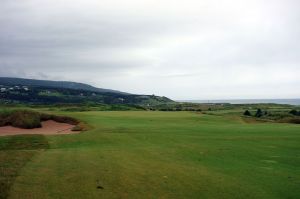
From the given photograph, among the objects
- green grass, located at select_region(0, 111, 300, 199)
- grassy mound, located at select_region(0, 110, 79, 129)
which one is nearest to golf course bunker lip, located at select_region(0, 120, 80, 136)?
grassy mound, located at select_region(0, 110, 79, 129)

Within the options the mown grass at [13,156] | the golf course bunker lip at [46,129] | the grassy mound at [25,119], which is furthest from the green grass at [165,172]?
the grassy mound at [25,119]

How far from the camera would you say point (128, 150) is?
21469mm

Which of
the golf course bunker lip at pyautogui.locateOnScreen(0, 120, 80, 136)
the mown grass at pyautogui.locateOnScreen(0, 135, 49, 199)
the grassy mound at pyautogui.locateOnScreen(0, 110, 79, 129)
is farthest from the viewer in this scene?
the grassy mound at pyautogui.locateOnScreen(0, 110, 79, 129)

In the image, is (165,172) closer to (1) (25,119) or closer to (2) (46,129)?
(2) (46,129)

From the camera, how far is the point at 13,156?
18.0 meters

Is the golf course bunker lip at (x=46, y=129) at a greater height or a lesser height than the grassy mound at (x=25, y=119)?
lesser

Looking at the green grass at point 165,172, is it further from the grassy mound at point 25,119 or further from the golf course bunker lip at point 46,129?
the grassy mound at point 25,119

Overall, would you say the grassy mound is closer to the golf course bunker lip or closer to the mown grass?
the golf course bunker lip

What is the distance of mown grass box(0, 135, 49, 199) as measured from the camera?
41.4ft

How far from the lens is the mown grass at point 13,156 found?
12.6m

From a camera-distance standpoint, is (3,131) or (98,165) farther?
(3,131)

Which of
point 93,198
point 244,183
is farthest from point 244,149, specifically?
point 93,198

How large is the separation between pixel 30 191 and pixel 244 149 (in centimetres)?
1421

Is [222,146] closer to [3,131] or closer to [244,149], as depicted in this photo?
[244,149]
